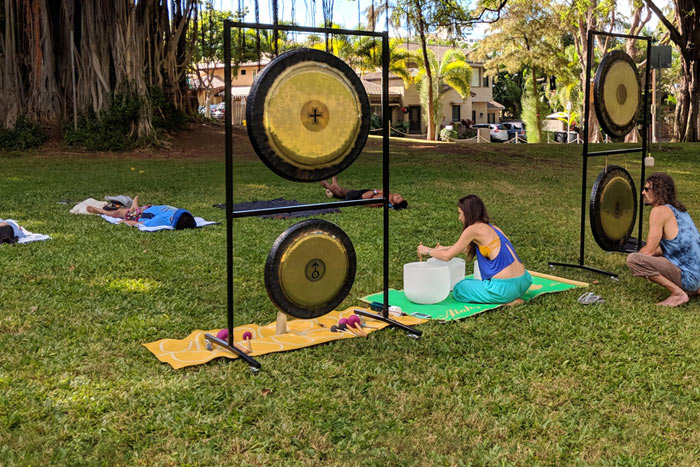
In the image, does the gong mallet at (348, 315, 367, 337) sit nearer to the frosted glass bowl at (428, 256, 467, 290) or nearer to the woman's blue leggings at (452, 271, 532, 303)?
the woman's blue leggings at (452, 271, 532, 303)

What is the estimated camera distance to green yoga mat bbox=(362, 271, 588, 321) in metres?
5.27

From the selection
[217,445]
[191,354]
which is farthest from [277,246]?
[217,445]

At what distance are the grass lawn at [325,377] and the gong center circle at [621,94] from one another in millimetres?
1577

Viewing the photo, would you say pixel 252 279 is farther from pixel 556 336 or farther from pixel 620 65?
pixel 620 65

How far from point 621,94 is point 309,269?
3.76 meters

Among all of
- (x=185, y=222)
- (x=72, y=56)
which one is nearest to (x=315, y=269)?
(x=185, y=222)

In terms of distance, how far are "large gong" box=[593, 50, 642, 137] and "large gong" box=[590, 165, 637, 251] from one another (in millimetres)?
403

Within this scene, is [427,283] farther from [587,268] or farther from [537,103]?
Result: [537,103]

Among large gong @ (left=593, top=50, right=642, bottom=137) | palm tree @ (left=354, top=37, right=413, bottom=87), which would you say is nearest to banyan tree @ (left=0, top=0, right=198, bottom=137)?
large gong @ (left=593, top=50, right=642, bottom=137)

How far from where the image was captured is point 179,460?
123 inches

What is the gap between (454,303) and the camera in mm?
5566

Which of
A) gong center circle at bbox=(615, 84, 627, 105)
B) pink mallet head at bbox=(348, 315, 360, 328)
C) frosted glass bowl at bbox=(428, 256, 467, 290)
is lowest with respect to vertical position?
pink mallet head at bbox=(348, 315, 360, 328)

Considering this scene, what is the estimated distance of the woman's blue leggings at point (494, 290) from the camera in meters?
5.44

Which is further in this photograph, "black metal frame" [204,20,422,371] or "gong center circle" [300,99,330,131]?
"gong center circle" [300,99,330,131]
